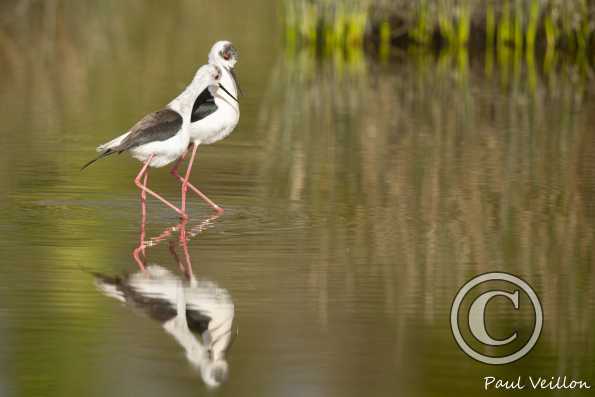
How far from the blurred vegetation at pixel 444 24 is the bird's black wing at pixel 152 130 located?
43.8 ft

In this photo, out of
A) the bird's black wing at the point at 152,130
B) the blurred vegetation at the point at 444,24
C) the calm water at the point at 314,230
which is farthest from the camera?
the blurred vegetation at the point at 444,24

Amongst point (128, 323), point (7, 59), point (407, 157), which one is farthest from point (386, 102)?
point (128, 323)

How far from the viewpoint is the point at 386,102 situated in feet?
56.2

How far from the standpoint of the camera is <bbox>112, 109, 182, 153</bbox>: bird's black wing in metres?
9.24

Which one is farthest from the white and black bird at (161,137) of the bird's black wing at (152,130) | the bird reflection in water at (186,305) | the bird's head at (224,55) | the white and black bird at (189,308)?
the white and black bird at (189,308)

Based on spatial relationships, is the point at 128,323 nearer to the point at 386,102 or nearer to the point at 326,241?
the point at 326,241

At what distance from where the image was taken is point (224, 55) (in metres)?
10.6

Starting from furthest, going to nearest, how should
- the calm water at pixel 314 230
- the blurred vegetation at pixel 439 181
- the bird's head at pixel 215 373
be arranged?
the blurred vegetation at pixel 439 181, the calm water at pixel 314 230, the bird's head at pixel 215 373

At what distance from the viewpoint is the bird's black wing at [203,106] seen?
33.2ft

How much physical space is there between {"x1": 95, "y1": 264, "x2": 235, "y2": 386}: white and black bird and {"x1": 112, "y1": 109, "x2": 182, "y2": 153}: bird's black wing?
1506 mm

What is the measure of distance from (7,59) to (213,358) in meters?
15.9

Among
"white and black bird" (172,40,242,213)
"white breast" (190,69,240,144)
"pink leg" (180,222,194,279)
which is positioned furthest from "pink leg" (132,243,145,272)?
"white breast" (190,69,240,144)

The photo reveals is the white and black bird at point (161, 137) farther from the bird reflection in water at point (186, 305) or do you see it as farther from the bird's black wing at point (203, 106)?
the bird reflection in water at point (186, 305)

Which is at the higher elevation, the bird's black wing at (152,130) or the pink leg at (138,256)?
the bird's black wing at (152,130)
